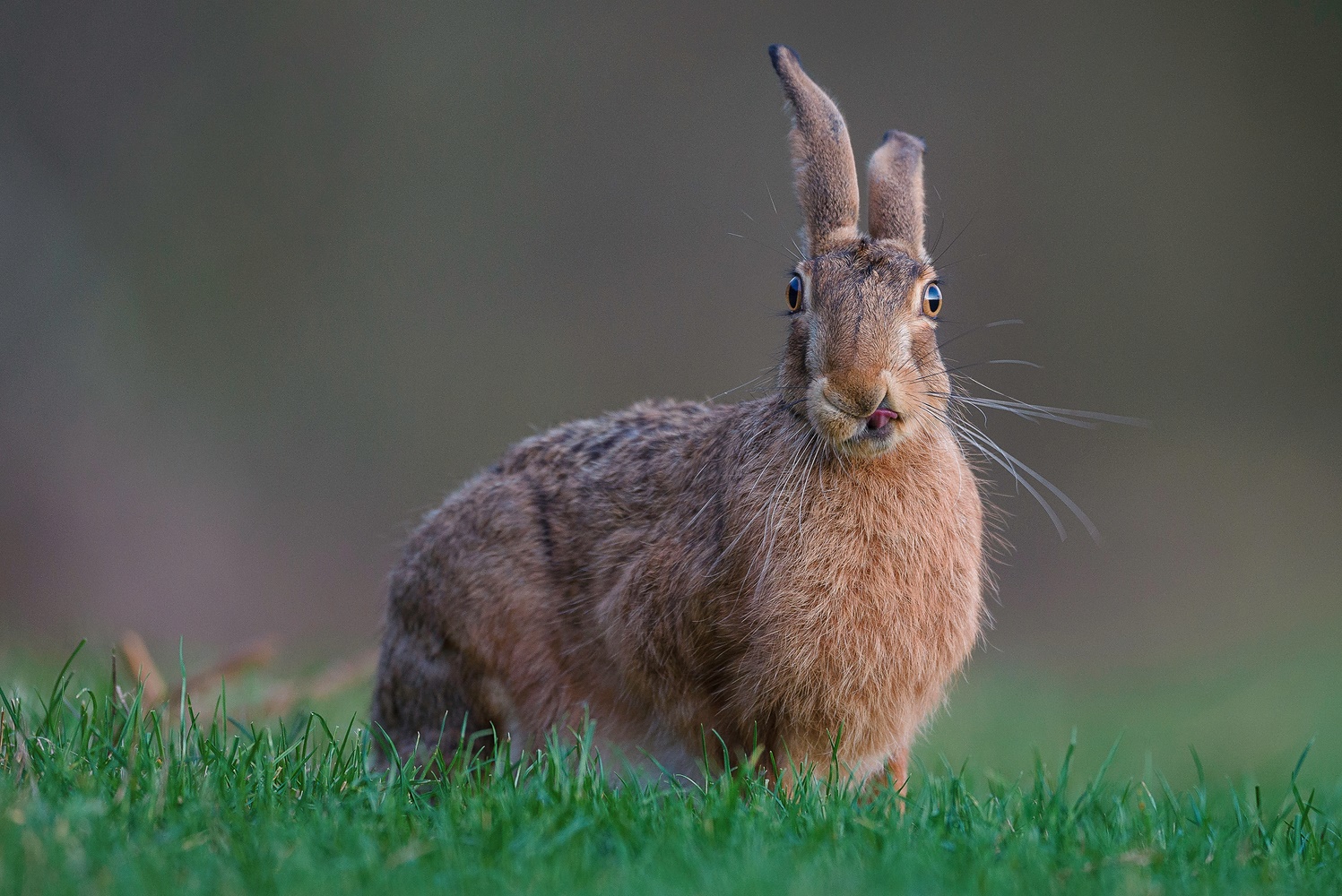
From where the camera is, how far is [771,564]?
330cm

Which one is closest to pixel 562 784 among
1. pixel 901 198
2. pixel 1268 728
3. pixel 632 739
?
pixel 632 739

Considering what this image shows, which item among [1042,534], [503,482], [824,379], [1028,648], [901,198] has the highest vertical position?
[901,198]

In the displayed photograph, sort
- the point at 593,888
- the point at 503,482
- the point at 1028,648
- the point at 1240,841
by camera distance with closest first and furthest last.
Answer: the point at 593,888 < the point at 1240,841 < the point at 503,482 < the point at 1028,648

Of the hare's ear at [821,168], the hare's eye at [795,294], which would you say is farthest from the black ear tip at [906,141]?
the hare's eye at [795,294]

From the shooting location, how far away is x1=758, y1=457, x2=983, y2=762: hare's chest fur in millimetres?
3264

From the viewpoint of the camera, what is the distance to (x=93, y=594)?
8.74m

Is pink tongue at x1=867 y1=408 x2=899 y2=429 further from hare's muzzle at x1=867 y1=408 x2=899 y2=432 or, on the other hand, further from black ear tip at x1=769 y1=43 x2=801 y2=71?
black ear tip at x1=769 y1=43 x2=801 y2=71

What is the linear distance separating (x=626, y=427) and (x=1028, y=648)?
23.5 feet

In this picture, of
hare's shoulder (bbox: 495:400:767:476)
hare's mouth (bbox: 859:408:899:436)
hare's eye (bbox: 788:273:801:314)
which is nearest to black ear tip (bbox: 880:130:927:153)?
hare's eye (bbox: 788:273:801:314)

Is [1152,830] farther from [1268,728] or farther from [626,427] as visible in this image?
[1268,728]

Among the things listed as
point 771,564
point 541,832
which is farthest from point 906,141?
point 541,832

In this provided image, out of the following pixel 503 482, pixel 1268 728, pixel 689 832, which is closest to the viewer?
pixel 689 832

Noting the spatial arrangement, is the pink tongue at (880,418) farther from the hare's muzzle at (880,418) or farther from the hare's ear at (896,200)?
the hare's ear at (896,200)

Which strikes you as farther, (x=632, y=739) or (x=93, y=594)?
(x=93, y=594)
